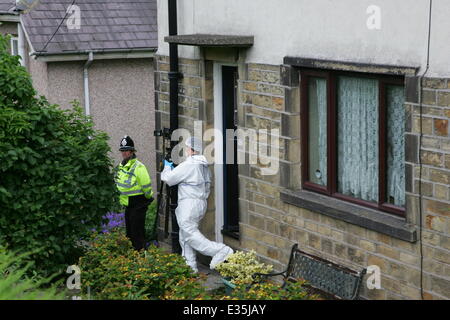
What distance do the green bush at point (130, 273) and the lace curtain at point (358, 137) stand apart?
1.84 metres

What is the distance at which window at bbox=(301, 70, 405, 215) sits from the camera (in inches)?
304

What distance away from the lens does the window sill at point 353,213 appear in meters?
7.42

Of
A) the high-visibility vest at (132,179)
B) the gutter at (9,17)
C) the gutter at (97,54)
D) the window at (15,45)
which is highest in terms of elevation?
the gutter at (9,17)

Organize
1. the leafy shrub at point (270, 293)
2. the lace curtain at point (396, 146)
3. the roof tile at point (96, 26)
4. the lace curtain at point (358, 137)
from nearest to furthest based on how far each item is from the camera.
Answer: the leafy shrub at point (270, 293)
the lace curtain at point (396, 146)
the lace curtain at point (358, 137)
the roof tile at point (96, 26)

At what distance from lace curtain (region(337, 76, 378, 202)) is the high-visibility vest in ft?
9.70

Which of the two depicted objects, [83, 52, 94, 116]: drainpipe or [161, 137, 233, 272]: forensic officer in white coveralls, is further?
[83, 52, 94, 116]: drainpipe

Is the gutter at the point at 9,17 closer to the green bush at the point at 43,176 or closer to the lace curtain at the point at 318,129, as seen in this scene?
the green bush at the point at 43,176

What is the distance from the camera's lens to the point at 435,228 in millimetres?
7086

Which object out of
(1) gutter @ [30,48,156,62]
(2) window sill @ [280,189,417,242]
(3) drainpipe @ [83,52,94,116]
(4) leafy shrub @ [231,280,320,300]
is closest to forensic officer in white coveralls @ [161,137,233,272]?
(2) window sill @ [280,189,417,242]

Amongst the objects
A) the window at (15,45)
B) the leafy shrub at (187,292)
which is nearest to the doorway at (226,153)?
the leafy shrub at (187,292)

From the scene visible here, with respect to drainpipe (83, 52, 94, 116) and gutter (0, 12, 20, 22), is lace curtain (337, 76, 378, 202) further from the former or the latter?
gutter (0, 12, 20, 22)
